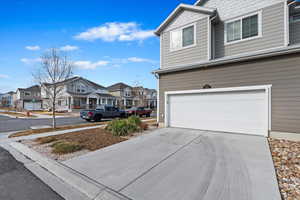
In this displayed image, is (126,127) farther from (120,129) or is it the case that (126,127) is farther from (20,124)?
(20,124)

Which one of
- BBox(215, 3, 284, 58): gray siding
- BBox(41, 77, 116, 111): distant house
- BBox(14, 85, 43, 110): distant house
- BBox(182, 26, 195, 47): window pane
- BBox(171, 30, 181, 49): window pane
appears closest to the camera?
BBox(215, 3, 284, 58): gray siding

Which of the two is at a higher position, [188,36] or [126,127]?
[188,36]

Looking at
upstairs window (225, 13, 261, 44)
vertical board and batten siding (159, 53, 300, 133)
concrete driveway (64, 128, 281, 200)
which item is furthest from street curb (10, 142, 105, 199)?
upstairs window (225, 13, 261, 44)

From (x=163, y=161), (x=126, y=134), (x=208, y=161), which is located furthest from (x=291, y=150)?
(x=126, y=134)

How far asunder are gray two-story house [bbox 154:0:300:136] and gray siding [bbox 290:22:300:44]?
0.01 meters

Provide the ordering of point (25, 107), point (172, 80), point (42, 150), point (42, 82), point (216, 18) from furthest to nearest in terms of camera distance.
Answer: point (25, 107)
point (42, 82)
point (172, 80)
point (216, 18)
point (42, 150)

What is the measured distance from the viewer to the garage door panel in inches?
263

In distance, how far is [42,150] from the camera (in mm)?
5305

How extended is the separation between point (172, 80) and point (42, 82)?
9.25m

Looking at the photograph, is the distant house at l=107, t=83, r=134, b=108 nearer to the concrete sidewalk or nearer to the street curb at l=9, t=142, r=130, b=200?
the concrete sidewalk

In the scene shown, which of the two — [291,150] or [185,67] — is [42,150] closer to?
[185,67]

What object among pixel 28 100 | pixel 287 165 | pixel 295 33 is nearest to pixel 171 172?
pixel 287 165

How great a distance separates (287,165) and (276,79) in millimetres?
4004

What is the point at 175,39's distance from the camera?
366 inches
